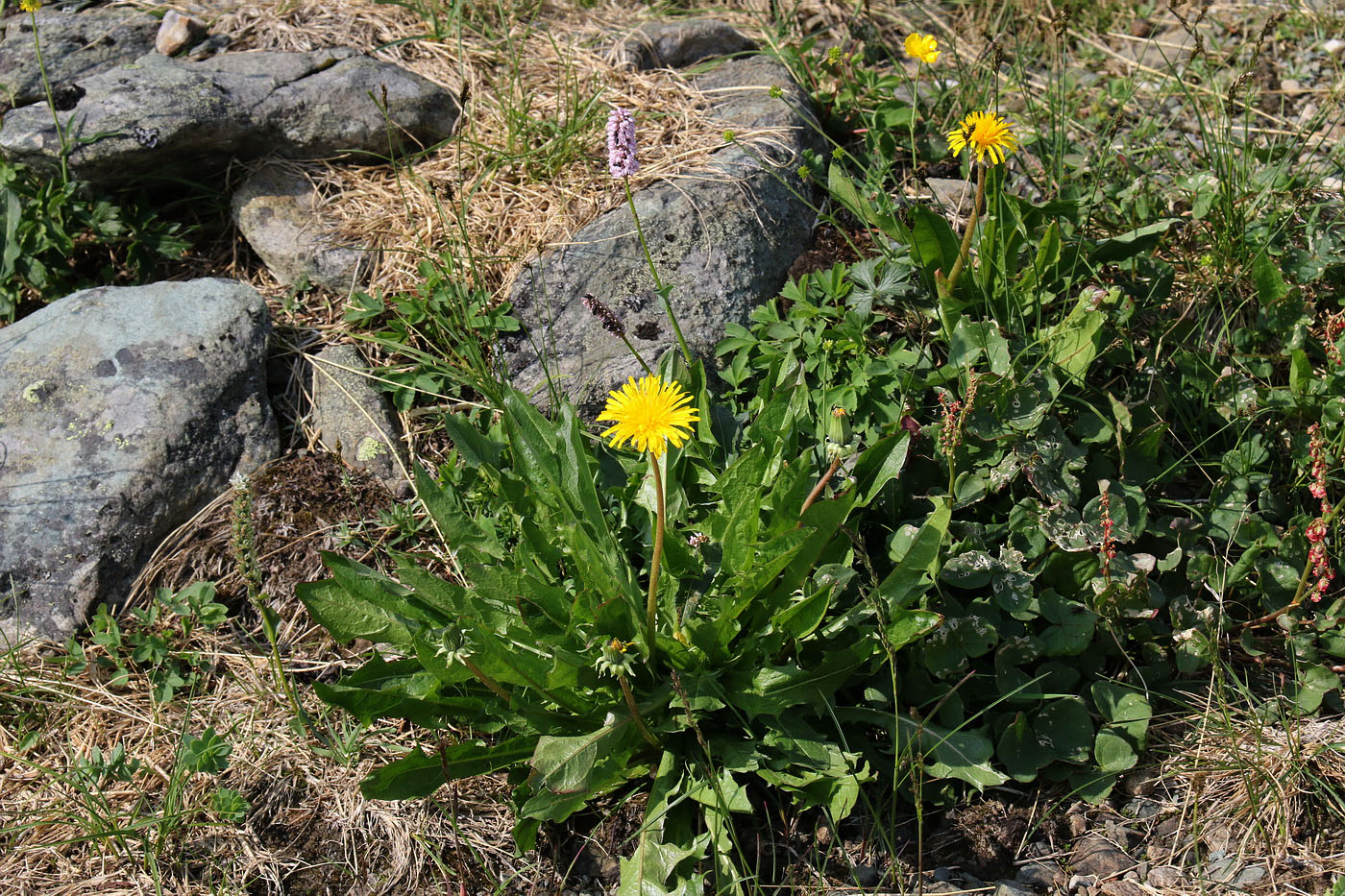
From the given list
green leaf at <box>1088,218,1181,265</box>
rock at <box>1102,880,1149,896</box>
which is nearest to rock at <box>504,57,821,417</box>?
green leaf at <box>1088,218,1181,265</box>

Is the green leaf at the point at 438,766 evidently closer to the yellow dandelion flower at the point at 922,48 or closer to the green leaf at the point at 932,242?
the green leaf at the point at 932,242

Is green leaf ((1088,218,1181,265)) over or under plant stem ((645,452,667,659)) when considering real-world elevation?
over

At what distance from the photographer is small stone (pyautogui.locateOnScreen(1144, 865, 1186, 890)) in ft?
7.00

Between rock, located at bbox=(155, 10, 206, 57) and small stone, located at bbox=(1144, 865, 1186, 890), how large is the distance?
4.23 meters

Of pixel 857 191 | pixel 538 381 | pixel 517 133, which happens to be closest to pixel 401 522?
pixel 538 381

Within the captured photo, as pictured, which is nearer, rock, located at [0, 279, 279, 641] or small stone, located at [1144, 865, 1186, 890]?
small stone, located at [1144, 865, 1186, 890]

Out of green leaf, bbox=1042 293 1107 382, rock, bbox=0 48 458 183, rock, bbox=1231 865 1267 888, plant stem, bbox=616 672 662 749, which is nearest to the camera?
plant stem, bbox=616 672 662 749

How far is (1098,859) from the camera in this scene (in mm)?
2201

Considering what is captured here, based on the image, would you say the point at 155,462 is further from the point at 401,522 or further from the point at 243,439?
the point at 401,522

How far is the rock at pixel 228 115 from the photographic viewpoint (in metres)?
3.32

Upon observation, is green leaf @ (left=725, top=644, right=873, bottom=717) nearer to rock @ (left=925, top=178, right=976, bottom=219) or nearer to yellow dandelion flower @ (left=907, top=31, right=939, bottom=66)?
rock @ (left=925, top=178, right=976, bottom=219)

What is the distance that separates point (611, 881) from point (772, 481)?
101cm

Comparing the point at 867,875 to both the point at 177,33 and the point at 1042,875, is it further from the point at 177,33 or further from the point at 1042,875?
the point at 177,33

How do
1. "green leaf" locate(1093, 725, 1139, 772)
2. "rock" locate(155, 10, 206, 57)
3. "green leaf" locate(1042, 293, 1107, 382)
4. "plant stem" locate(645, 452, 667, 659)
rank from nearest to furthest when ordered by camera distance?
1. "plant stem" locate(645, 452, 667, 659)
2. "green leaf" locate(1093, 725, 1139, 772)
3. "green leaf" locate(1042, 293, 1107, 382)
4. "rock" locate(155, 10, 206, 57)
